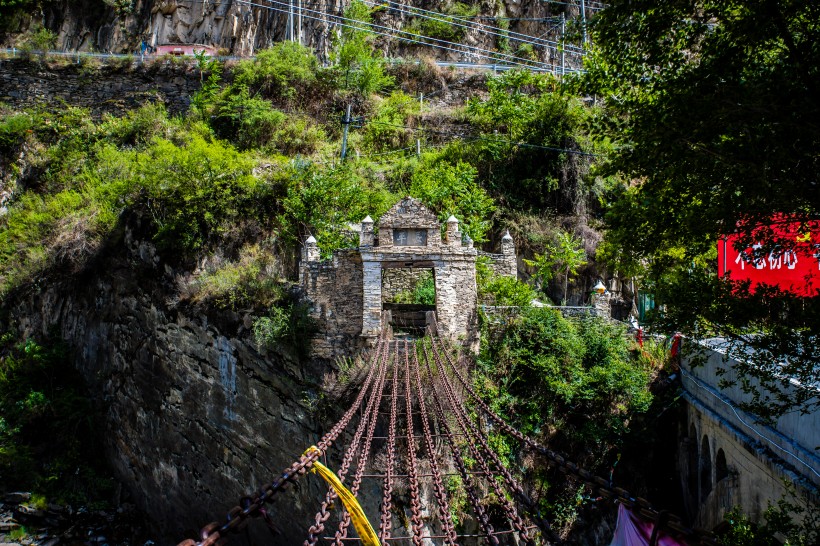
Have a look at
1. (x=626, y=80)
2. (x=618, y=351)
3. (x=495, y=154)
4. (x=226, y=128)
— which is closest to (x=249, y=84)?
(x=226, y=128)

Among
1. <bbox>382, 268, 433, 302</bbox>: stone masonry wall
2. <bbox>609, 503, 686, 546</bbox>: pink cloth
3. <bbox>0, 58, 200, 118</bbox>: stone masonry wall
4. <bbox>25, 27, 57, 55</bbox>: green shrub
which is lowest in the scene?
<bbox>609, 503, 686, 546</bbox>: pink cloth

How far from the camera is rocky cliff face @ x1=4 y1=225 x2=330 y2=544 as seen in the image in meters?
13.2

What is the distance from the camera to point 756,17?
17.7ft

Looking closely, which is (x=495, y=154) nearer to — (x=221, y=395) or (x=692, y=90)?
(x=221, y=395)

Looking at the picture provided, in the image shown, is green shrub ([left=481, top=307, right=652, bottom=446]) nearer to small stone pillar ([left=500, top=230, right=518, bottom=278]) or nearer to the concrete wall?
the concrete wall

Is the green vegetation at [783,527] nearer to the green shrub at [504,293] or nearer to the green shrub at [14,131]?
the green shrub at [504,293]

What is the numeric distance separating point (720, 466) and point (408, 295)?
7463 mm

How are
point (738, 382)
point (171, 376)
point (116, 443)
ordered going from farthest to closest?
1. point (116, 443)
2. point (171, 376)
3. point (738, 382)

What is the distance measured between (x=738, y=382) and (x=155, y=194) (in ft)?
43.4

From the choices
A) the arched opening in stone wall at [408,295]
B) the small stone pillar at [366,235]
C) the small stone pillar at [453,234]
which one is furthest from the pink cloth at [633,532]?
the small stone pillar at [366,235]

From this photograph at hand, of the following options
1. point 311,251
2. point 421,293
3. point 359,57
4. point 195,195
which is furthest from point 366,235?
point 359,57

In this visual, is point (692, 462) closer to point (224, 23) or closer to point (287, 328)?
point (287, 328)

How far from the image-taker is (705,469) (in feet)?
35.9

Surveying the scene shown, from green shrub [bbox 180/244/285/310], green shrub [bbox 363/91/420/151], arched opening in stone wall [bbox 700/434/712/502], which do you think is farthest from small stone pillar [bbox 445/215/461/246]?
green shrub [bbox 363/91/420/151]
